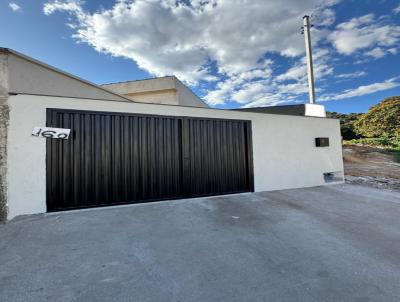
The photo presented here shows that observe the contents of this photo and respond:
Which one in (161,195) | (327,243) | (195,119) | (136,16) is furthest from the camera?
(136,16)

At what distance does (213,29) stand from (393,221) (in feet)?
26.4

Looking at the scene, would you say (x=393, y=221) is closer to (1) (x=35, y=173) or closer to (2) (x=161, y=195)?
(2) (x=161, y=195)

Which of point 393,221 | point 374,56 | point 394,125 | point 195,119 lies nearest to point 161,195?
point 195,119

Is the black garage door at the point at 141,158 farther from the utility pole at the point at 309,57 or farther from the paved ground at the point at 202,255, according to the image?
the utility pole at the point at 309,57

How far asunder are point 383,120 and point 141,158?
24994 millimetres

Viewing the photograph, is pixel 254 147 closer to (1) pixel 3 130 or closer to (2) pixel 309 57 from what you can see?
(1) pixel 3 130

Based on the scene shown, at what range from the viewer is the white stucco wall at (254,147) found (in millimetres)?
3301

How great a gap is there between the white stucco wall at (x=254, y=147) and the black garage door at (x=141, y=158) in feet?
0.51

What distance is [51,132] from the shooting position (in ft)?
11.5

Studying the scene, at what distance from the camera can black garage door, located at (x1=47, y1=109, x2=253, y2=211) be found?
363cm

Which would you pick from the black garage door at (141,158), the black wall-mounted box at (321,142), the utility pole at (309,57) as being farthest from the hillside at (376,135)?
the black garage door at (141,158)

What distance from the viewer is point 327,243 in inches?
95.4

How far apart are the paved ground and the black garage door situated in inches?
17.7

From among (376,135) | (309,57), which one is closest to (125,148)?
(309,57)
